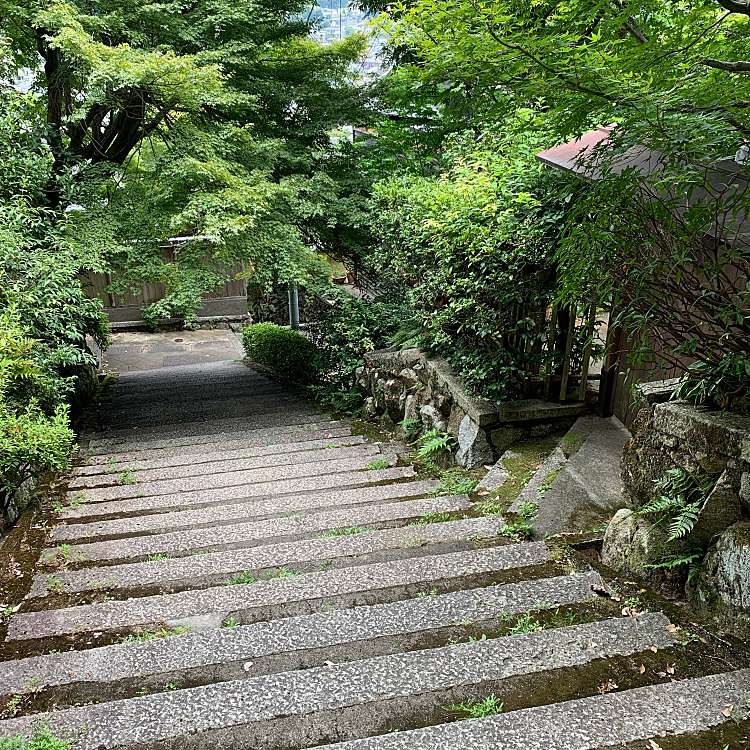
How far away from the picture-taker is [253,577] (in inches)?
134

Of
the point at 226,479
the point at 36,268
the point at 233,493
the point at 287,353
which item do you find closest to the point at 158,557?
the point at 233,493

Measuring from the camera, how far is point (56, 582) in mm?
3482

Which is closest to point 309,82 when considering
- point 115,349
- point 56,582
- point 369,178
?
point 369,178

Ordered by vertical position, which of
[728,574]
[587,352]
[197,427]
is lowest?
[197,427]

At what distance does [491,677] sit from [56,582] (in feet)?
8.29

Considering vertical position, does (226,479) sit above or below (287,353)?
below

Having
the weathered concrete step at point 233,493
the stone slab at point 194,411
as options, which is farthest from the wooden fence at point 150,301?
the weathered concrete step at point 233,493

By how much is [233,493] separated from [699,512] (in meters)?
3.46

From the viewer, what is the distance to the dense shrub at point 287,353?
10820 millimetres

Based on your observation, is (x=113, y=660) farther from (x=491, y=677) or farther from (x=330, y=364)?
(x=330, y=364)

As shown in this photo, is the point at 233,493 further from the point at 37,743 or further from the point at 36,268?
the point at 36,268

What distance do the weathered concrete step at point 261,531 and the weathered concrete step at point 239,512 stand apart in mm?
170

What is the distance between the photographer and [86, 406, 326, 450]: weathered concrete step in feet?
24.5

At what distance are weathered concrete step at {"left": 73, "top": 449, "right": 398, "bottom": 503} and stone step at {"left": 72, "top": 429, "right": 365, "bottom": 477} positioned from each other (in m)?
0.44
